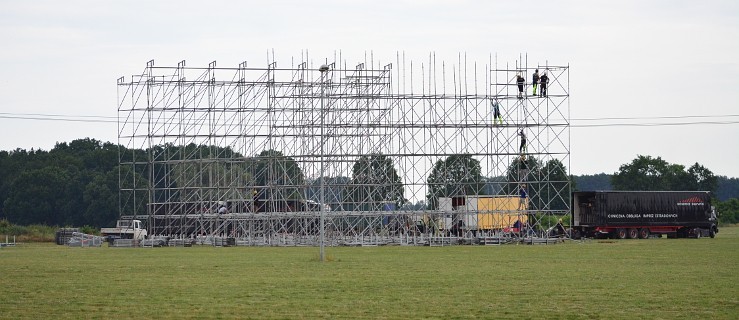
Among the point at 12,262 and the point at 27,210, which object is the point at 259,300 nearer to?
the point at 12,262

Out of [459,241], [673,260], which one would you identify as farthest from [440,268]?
[459,241]

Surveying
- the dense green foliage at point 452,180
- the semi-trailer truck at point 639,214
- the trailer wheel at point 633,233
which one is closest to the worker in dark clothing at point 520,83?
the dense green foliage at point 452,180

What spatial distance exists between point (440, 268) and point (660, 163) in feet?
318

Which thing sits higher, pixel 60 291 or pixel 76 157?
pixel 76 157

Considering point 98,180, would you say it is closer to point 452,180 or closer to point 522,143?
point 452,180

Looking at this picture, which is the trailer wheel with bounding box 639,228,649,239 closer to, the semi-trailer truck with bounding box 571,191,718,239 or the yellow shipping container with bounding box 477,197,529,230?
the semi-trailer truck with bounding box 571,191,718,239

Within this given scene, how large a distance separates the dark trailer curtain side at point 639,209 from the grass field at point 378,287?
78.9 ft

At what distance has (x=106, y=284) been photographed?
92.0 ft

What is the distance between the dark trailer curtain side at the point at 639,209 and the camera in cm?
6588

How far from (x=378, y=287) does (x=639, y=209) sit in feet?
138

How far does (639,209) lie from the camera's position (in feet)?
218

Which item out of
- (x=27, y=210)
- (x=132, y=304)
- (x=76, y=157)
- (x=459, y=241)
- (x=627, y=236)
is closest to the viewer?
(x=132, y=304)

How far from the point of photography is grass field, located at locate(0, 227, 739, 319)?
2108cm

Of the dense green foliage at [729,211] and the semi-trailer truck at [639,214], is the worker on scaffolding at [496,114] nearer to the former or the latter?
the semi-trailer truck at [639,214]
